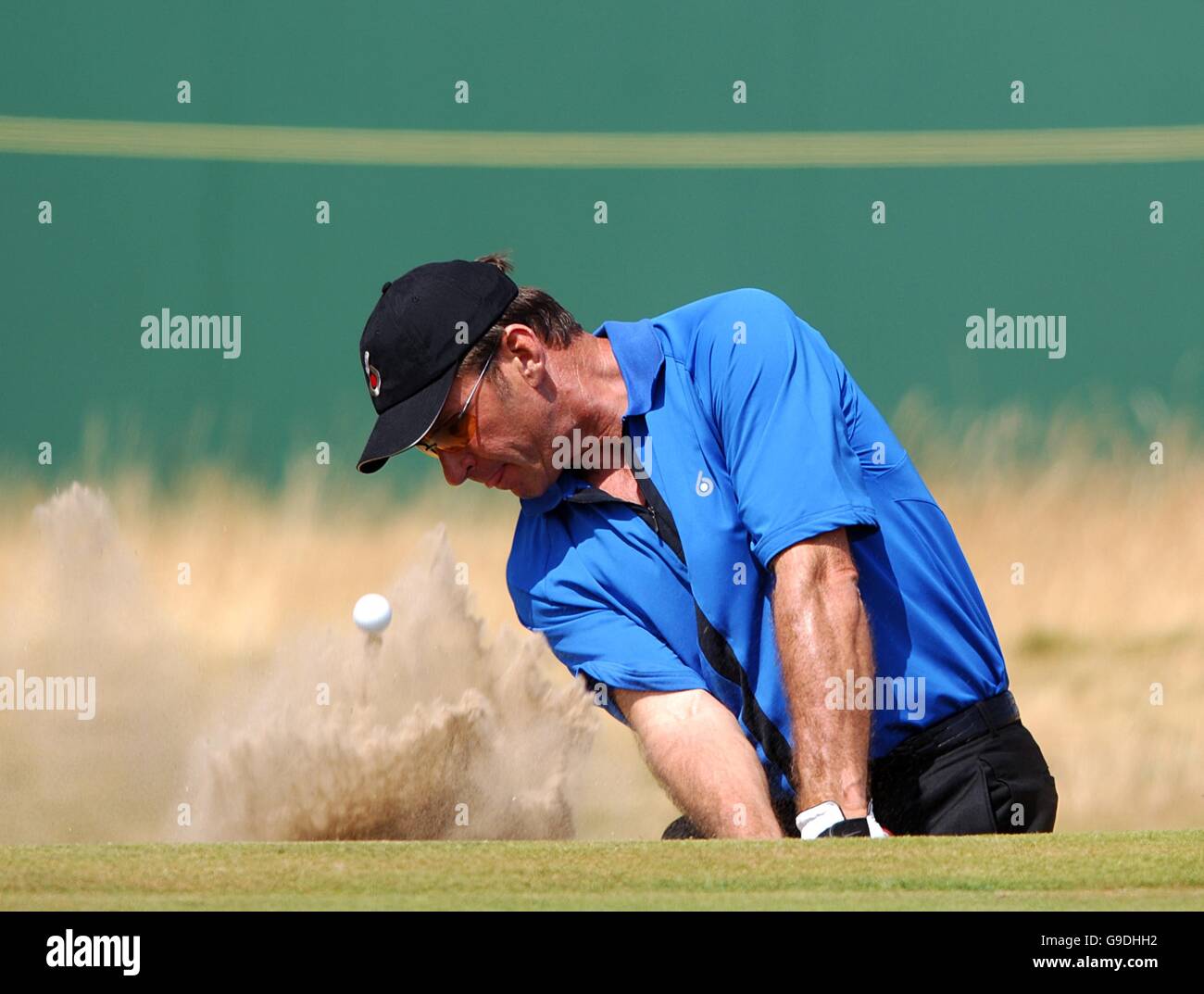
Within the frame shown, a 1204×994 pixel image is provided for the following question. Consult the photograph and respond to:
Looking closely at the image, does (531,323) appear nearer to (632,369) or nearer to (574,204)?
(632,369)

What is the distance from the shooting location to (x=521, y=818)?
407cm

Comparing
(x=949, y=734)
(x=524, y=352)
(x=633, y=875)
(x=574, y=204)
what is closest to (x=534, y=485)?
(x=524, y=352)

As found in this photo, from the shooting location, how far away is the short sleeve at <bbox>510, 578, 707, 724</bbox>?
2.68m

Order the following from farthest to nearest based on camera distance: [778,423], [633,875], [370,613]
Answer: [370,613] < [778,423] < [633,875]

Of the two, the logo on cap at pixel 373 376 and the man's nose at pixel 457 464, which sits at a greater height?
the logo on cap at pixel 373 376

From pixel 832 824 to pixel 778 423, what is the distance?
1.91 ft

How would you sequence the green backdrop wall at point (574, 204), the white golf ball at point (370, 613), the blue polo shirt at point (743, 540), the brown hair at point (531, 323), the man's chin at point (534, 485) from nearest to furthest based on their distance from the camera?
the blue polo shirt at point (743, 540)
the brown hair at point (531, 323)
the man's chin at point (534, 485)
the white golf ball at point (370, 613)
the green backdrop wall at point (574, 204)

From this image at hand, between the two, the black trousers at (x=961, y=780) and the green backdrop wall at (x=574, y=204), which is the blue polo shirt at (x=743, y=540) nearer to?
the black trousers at (x=961, y=780)

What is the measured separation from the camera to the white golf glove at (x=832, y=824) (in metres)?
2.27

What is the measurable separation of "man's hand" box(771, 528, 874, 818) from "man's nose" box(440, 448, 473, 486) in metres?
0.59

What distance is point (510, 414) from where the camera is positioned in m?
2.63

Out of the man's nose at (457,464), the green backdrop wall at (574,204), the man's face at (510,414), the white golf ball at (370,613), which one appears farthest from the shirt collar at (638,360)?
the green backdrop wall at (574,204)
